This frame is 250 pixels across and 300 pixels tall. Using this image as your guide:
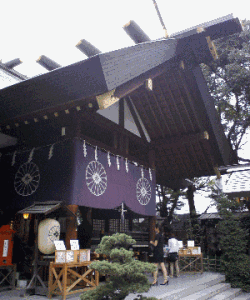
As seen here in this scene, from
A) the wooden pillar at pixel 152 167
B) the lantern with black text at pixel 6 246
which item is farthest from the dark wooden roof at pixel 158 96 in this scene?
the lantern with black text at pixel 6 246

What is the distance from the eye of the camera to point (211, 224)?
1411 centimetres

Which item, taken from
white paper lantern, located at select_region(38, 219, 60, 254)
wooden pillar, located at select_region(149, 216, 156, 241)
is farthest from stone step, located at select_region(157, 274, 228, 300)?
white paper lantern, located at select_region(38, 219, 60, 254)

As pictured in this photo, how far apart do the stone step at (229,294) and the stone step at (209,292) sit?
3.8 inches

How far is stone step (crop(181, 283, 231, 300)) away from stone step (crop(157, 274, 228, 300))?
0.09 m

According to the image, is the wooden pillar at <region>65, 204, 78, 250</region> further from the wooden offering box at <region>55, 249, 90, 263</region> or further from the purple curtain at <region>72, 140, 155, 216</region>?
the wooden offering box at <region>55, 249, 90, 263</region>

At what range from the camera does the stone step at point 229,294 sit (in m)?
6.66

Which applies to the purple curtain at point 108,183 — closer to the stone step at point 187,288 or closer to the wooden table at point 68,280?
the wooden table at point 68,280

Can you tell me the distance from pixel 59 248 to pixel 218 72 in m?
13.1

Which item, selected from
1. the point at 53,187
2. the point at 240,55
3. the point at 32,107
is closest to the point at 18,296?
the point at 53,187

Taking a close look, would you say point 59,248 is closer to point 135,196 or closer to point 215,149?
point 135,196

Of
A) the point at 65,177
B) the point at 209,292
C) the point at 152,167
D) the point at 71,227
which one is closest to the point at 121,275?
the point at 71,227

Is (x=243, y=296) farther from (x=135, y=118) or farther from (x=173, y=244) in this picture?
(x=135, y=118)

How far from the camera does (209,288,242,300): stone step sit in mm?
6655

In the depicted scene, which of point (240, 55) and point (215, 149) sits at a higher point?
point (240, 55)
